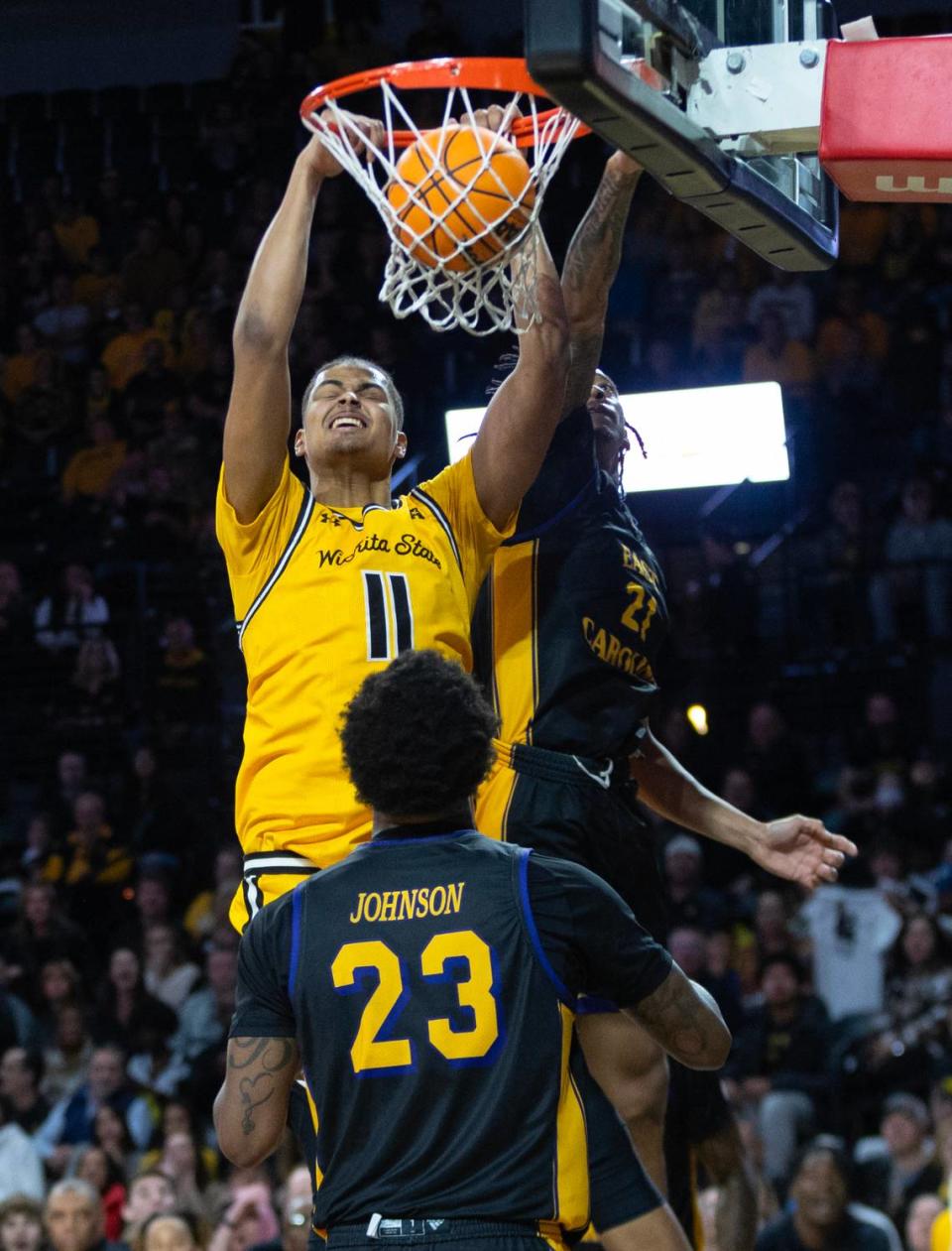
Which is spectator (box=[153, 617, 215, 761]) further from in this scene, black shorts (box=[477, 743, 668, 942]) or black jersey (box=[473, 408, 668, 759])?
black shorts (box=[477, 743, 668, 942])

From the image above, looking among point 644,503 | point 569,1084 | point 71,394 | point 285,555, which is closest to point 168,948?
point 644,503

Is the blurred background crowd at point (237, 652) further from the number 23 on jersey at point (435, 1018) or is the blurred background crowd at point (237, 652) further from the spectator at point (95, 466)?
the number 23 on jersey at point (435, 1018)

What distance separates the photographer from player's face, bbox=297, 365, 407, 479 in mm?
4680

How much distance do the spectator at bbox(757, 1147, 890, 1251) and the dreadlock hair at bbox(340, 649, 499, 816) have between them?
5111mm

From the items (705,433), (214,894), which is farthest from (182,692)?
(705,433)

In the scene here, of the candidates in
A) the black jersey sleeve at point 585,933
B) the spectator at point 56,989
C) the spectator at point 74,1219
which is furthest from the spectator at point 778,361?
the black jersey sleeve at point 585,933

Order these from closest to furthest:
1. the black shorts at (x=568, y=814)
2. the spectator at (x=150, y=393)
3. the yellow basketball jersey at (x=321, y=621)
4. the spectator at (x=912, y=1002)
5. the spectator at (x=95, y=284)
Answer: the yellow basketball jersey at (x=321, y=621) < the black shorts at (x=568, y=814) < the spectator at (x=912, y=1002) < the spectator at (x=150, y=393) < the spectator at (x=95, y=284)

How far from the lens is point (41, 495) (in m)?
14.6

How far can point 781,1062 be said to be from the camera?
9.82 metres

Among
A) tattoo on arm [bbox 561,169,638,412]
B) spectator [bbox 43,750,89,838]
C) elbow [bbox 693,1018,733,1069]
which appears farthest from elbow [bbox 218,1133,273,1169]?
spectator [bbox 43,750,89,838]

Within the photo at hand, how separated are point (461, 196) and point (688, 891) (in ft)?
22.6

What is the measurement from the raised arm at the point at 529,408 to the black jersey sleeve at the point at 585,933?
1.34 m

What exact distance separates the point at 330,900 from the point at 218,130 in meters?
13.8

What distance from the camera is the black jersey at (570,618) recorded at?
16.3 feet
